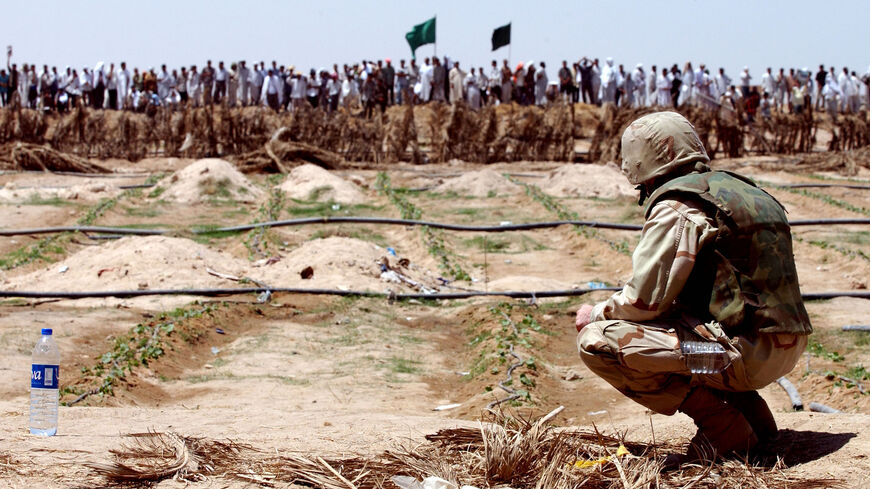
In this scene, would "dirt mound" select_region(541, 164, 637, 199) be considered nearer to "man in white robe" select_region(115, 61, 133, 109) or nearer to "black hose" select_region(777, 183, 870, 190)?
"black hose" select_region(777, 183, 870, 190)

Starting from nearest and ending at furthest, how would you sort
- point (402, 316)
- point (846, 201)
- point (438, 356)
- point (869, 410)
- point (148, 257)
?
point (869, 410) < point (438, 356) < point (402, 316) < point (148, 257) < point (846, 201)

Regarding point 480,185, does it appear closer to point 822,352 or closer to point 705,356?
point 822,352

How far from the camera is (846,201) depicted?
19766mm

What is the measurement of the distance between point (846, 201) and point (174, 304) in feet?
46.0

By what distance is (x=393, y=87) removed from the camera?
3166 cm

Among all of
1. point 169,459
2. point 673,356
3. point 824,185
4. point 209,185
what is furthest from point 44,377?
point 824,185

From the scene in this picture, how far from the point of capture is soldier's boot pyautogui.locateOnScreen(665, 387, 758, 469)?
4.30m

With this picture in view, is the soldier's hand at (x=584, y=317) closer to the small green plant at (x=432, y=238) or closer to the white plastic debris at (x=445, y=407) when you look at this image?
the white plastic debris at (x=445, y=407)

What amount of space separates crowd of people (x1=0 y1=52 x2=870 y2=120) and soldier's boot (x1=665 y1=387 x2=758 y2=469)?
26377mm

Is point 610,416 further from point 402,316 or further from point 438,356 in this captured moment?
point 402,316

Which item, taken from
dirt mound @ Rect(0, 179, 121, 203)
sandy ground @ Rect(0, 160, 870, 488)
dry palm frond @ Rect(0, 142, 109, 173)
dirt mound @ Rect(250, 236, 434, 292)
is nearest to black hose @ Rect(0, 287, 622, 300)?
sandy ground @ Rect(0, 160, 870, 488)

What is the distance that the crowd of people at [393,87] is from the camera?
101 ft

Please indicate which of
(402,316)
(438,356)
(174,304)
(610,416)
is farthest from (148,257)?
(610,416)

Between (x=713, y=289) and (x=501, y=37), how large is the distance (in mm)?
28123
